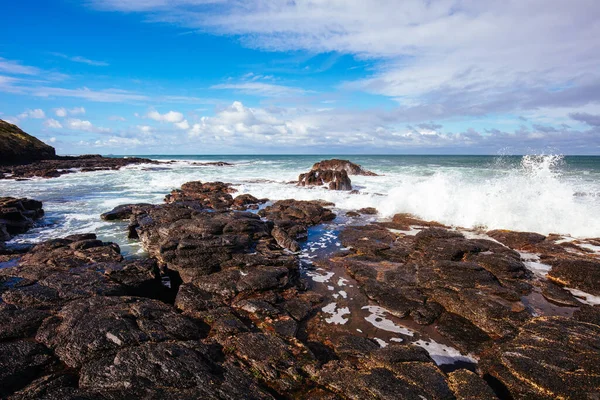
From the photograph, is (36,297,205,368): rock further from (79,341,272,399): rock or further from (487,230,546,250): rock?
(487,230,546,250): rock

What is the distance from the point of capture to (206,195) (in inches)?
1091

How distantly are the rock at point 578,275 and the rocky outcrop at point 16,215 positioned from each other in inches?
881

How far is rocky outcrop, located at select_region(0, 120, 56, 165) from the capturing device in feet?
182

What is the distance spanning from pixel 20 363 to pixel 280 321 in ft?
16.3

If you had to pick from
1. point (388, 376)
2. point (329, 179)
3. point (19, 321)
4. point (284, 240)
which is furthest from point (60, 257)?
point (329, 179)

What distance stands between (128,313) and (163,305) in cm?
88

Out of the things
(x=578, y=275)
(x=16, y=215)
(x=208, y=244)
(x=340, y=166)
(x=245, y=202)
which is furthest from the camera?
(x=340, y=166)

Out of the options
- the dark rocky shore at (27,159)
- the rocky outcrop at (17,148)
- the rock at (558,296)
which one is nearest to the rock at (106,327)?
the rock at (558,296)

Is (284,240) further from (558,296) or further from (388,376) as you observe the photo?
(558,296)

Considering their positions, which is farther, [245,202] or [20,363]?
[245,202]

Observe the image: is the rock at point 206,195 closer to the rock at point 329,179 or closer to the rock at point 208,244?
the rock at point 208,244

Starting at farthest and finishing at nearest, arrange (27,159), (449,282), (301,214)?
1. (27,159)
2. (301,214)
3. (449,282)

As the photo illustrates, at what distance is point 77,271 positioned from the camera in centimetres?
912

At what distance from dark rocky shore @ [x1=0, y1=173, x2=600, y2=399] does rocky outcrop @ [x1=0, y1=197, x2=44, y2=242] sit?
592 centimetres
